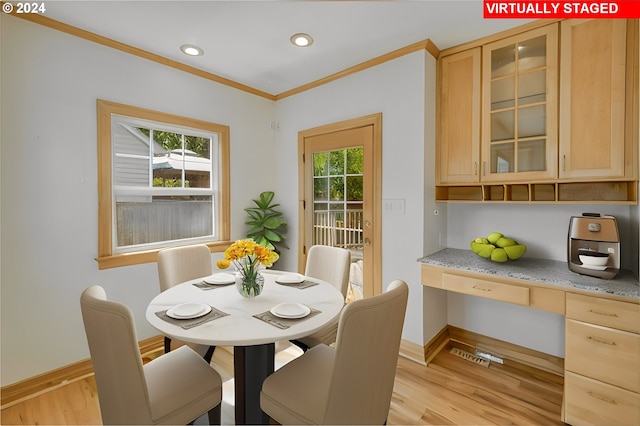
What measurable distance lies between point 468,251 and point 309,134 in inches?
78.1

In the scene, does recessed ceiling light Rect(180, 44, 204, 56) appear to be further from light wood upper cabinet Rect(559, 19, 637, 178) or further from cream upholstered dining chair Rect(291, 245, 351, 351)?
light wood upper cabinet Rect(559, 19, 637, 178)

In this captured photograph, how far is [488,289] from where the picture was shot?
6.92 ft

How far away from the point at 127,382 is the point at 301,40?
244 cm

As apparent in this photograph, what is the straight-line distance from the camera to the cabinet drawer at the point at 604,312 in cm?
157

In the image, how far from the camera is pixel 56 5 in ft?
6.44

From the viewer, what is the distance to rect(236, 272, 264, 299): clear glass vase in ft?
5.50

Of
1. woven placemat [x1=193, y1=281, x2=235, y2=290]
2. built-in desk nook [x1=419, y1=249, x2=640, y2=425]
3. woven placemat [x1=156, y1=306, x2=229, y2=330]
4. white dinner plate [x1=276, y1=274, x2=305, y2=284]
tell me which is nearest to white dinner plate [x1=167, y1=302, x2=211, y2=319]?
woven placemat [x1=156, y1=306, x2=229, y2=330]

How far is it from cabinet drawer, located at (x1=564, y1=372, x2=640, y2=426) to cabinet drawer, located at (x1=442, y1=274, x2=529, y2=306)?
18.6 inches

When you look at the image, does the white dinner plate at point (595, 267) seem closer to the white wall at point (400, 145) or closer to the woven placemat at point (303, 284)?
the white wall at point (400, 145)

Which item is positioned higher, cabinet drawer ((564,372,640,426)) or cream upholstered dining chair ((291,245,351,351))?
cream upholstered dining chair ((291,245,351,351))

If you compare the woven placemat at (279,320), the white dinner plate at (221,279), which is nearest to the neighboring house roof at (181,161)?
the white dinner plate at (221,279)

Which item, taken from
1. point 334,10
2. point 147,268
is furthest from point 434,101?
point 147,268

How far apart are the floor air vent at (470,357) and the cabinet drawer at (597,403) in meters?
0.71

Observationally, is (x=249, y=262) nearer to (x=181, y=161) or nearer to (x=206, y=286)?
(x=206, y=286)
